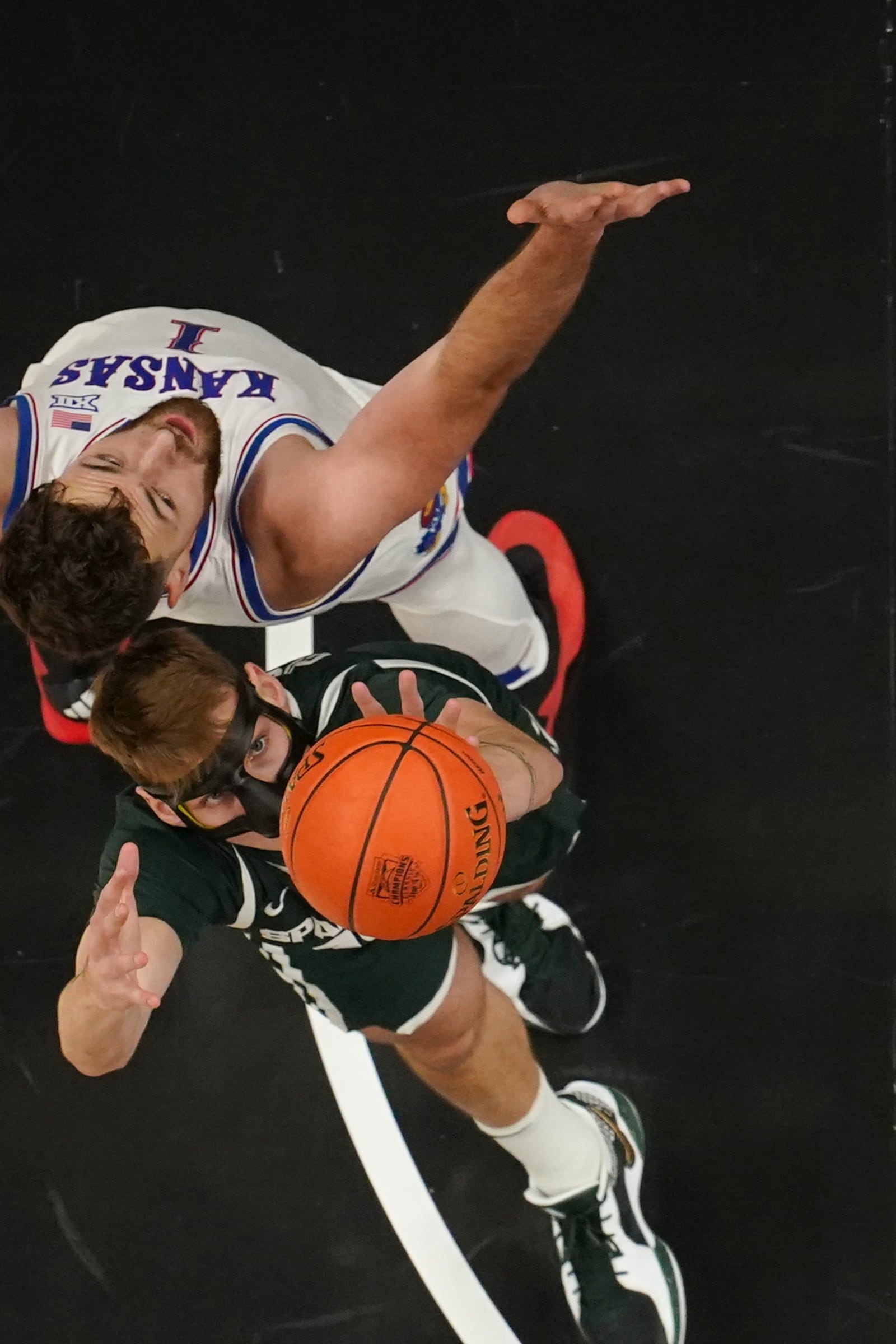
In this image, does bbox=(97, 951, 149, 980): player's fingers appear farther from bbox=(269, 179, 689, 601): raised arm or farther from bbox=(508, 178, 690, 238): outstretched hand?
bbox=(508, 178, 690, 238): outstretched hand

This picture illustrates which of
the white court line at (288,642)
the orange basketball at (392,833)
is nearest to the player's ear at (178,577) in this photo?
the orange basketball at (392,833)

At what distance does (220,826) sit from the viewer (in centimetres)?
237

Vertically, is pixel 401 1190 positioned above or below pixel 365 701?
below

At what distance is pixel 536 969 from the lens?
11.5 ft

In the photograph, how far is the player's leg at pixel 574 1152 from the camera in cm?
291

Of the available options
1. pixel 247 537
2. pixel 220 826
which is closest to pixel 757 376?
pixel 247 537

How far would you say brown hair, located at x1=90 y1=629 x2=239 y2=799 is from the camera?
2.22 m

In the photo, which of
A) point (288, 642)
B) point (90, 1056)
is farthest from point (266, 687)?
point (288, 642)

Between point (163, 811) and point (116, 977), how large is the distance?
0.39m

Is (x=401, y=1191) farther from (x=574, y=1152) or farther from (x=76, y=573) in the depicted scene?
(x=76, y=573)

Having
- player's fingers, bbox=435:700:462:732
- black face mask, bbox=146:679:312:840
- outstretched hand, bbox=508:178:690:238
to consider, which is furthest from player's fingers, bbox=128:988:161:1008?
outstretched hand, bbox=508:178:690:238

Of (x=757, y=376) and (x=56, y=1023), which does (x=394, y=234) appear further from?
(x=56, y=1023)

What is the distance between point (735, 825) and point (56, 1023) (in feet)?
7.08

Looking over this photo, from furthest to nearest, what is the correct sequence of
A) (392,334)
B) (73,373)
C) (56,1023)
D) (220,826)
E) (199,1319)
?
(392,334) < (56,1023) < (199,1319) < (73,373) < (220,826)
